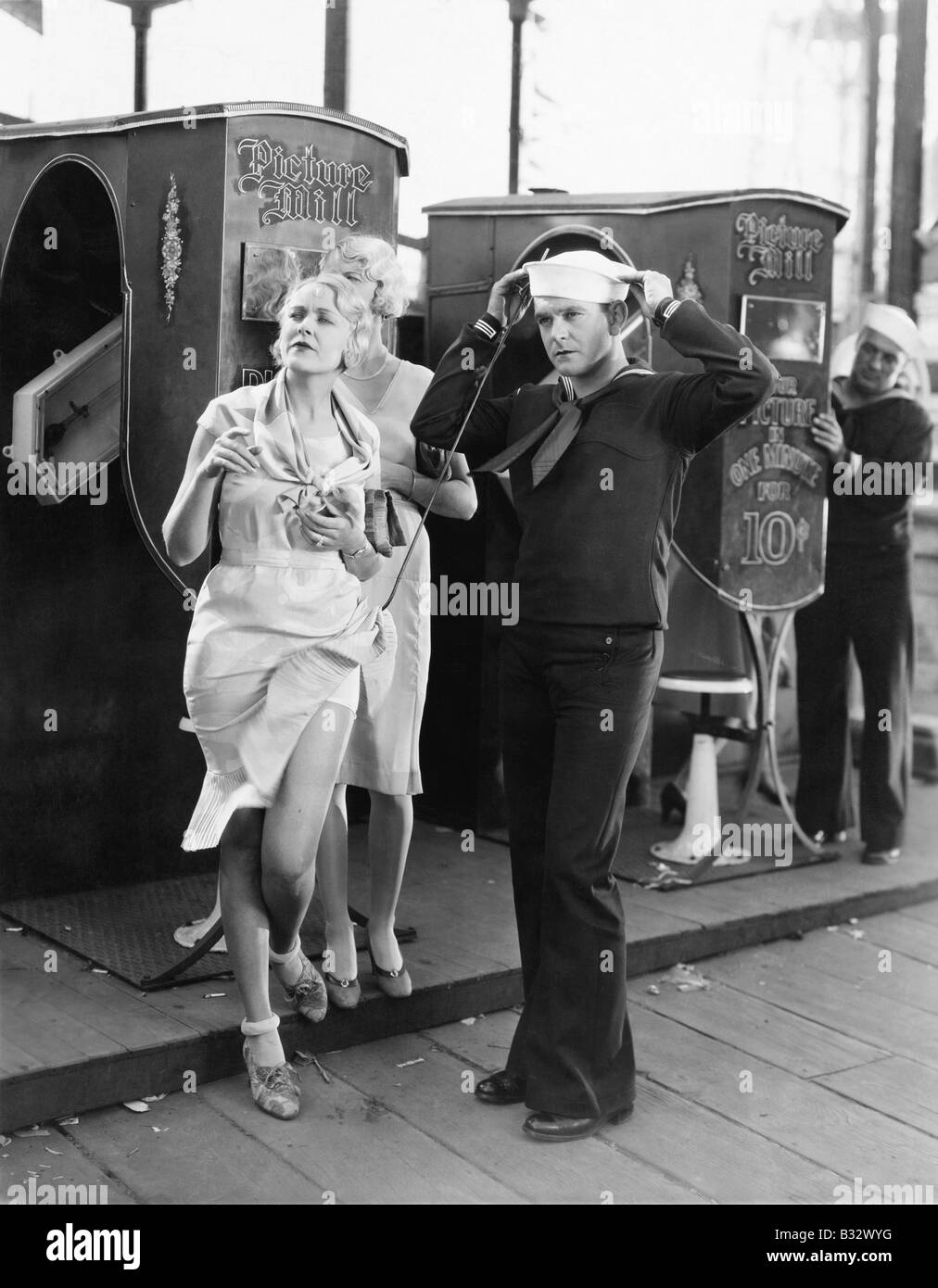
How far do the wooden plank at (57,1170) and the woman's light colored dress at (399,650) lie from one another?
1.06 m

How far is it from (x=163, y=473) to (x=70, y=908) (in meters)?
1.35

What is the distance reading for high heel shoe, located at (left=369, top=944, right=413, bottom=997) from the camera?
3779 millimetres

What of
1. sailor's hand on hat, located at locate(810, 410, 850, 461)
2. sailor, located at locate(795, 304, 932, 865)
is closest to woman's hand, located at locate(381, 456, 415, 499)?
sailor's hand on hat, located at locate(810, 410, 850, 461)

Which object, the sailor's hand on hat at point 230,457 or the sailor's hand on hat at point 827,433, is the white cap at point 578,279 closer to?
the sailor's hand on hat at point 230,457

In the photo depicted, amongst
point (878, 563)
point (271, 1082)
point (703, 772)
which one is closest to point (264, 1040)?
point (271, 1082)

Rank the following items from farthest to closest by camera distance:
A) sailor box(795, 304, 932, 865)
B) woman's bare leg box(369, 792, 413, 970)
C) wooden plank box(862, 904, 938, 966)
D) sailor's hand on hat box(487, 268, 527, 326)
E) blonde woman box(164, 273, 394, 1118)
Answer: sailor box(795, 304, 932, 865) < wooden plank box(862, 904, 938, 966) < woman's bare leg box(369, 792, 413, 970) < sailor's hand on hat box(487, 268, 527, 326) < blonde woman box(164, 273, 394, 1118)

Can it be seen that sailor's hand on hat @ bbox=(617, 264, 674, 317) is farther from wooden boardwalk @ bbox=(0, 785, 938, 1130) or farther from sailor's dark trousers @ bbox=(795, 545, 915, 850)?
sailor's dark trousers @ bbox=(795, 545, 915, 850)

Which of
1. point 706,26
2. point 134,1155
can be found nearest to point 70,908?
point 134,1155

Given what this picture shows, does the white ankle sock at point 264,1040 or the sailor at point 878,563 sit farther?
the sailor at point 878,563

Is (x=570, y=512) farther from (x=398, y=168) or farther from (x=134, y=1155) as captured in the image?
(x=134, y=1155)

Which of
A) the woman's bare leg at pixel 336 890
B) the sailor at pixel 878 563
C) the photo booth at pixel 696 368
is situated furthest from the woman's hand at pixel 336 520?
the sailor at pixel 878 563

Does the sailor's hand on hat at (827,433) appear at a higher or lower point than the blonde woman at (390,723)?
higher

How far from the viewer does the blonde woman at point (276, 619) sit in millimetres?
3145

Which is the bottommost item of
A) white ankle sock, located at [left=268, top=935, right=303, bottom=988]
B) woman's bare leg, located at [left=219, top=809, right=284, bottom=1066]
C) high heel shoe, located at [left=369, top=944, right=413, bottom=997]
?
high heel shoe, located at [left=369, top=944, right=413, bottom=997]
